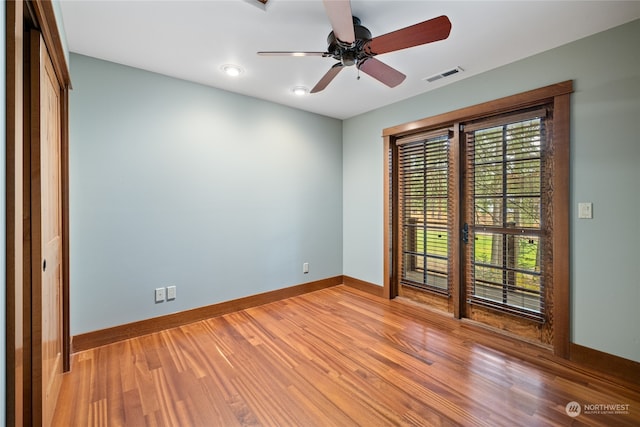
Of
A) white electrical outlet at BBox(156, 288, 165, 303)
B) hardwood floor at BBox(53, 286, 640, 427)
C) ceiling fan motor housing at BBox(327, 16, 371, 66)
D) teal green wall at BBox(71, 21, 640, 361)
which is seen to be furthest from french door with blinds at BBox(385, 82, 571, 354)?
white electrical outlet at BBox(156, 288, 165, 303)

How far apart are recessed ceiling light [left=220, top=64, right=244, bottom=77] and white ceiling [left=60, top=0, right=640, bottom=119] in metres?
0.06

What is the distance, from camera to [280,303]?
358 centimetres

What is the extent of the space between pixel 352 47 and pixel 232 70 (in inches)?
51.3

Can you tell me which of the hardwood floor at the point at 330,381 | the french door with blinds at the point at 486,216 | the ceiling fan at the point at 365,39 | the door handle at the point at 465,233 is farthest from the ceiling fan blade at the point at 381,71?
the hardwood floor at the point at 330,381

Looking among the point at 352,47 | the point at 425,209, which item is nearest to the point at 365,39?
the point at 352,47

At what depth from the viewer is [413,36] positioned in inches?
66.7

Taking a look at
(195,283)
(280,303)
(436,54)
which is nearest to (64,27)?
(195,283)

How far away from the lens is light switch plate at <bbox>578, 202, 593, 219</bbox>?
7.16 feet

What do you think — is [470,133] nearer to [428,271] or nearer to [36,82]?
[428,271]

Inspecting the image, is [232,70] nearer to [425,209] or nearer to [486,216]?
[425,209]

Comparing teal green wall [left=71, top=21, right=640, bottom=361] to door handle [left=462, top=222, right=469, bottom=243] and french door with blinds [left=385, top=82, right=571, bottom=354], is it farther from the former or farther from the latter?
door handle [left=462, top=222, right=469, bottom=243]

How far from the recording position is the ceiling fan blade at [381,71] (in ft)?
6.72

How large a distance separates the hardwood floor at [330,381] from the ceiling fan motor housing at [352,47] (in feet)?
7.32

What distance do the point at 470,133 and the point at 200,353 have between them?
3.27 meters
